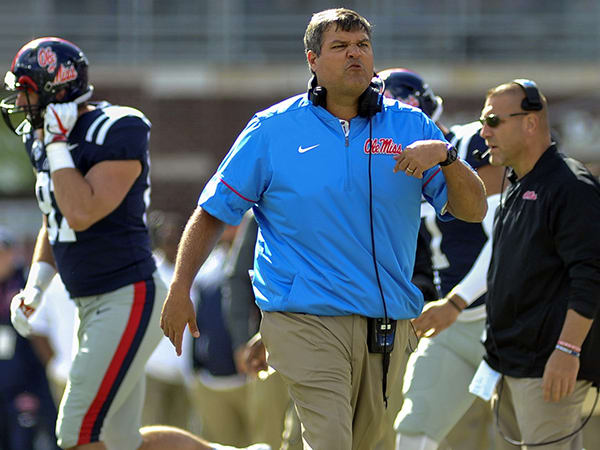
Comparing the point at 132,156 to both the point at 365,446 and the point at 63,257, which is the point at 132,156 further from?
the point at 365,446

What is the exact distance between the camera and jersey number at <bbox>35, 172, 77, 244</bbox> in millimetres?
5762

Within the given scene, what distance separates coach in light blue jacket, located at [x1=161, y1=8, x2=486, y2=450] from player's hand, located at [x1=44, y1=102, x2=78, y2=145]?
4.47 feet

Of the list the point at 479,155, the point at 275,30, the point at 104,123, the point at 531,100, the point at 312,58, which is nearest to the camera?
the point at 312,58

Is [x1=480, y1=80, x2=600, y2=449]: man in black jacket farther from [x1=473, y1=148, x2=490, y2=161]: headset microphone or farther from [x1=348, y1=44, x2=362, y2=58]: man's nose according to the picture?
[x1=348, y1=44, x2=362, y2=58]: man's nose

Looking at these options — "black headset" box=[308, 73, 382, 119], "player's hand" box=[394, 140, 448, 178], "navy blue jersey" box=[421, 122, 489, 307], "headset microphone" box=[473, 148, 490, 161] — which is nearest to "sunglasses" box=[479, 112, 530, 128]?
"headset microphone" box=[473, 148, 490, 161]

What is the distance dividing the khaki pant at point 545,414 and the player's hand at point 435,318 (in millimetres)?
461

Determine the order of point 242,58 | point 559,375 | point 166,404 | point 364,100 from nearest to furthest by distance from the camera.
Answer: point 364,100, point 559,375, point 166,404, point 242,58

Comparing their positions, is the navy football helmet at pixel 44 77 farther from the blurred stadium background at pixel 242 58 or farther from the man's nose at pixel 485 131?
the blurred stadium background at pixel 242 58

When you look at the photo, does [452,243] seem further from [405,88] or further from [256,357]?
[256,357]

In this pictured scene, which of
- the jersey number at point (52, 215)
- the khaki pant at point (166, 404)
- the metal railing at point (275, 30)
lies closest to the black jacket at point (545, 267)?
the jersey number at point (52, 215)

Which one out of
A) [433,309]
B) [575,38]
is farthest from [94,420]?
[575,38]

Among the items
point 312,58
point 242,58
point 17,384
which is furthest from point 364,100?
point 242,58

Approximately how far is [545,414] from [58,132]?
2.78m

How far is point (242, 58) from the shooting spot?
819 inches
